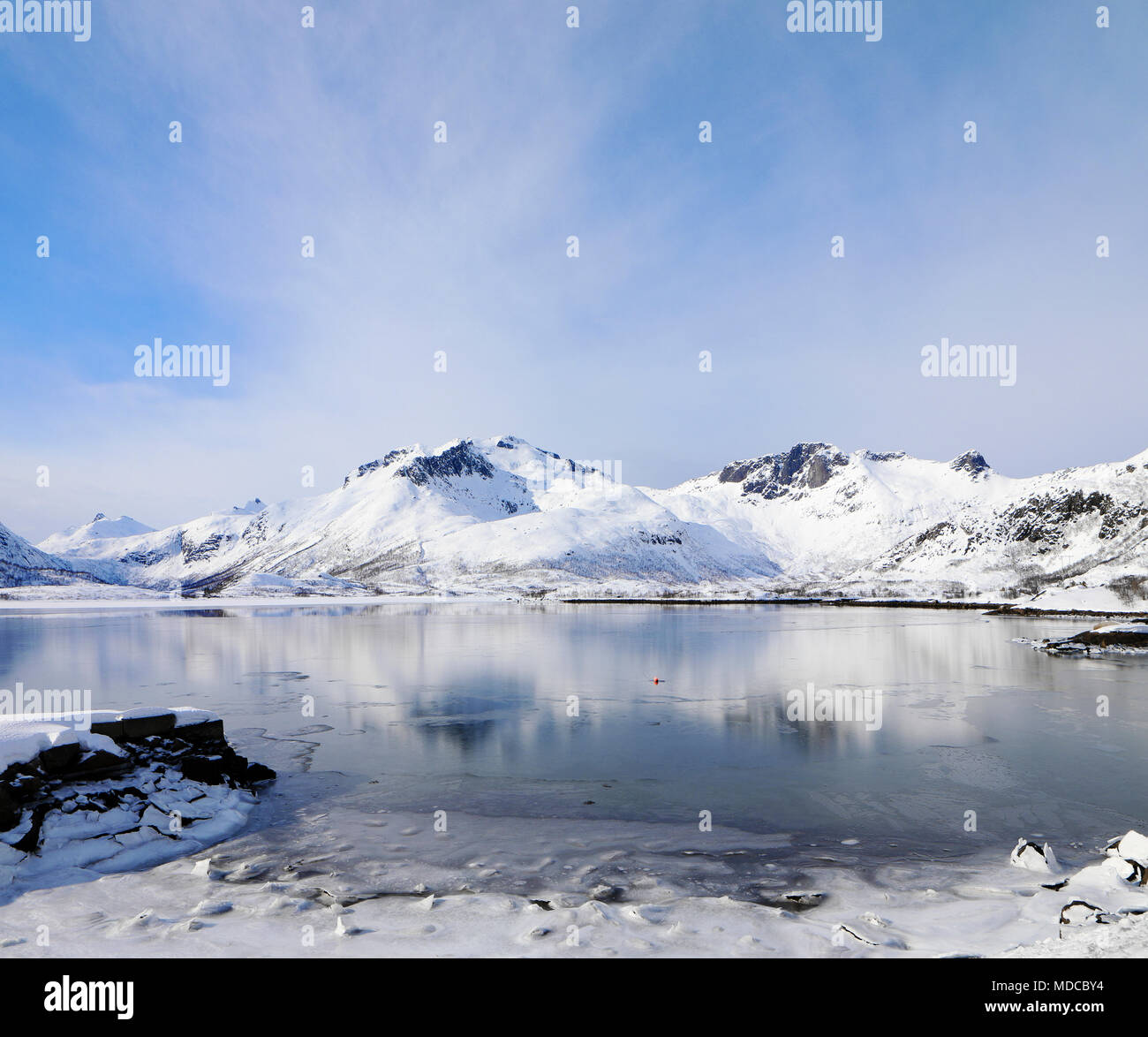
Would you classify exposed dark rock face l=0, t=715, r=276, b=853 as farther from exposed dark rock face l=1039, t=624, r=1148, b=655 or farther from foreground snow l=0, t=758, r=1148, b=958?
exposed dark rock face l=1039, t=624, r=1148, b=655

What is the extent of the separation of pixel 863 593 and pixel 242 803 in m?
204

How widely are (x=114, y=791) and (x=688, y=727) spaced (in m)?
16.4

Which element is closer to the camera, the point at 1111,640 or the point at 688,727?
the point at 688,727

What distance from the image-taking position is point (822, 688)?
3253 cm

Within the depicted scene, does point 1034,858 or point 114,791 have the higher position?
point 114,791

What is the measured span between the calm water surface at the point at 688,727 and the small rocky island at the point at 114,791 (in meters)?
2.41

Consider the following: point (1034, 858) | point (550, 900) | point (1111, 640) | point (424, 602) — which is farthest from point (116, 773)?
point (424, 602)

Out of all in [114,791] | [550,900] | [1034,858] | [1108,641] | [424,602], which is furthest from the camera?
[424,602]

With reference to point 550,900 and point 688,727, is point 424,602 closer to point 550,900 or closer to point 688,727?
point 688,727

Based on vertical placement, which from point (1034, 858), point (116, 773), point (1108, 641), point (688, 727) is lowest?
point (1108, 641)

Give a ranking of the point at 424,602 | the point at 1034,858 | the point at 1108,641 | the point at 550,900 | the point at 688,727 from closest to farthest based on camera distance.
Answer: the point at 550,900 → the point at 1034,858 → the point at 688,727 → the point at 1108,641 → the point at 424,602

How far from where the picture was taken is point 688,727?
78.4ft

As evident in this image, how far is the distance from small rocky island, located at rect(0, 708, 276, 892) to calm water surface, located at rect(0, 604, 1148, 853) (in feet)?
7.89
